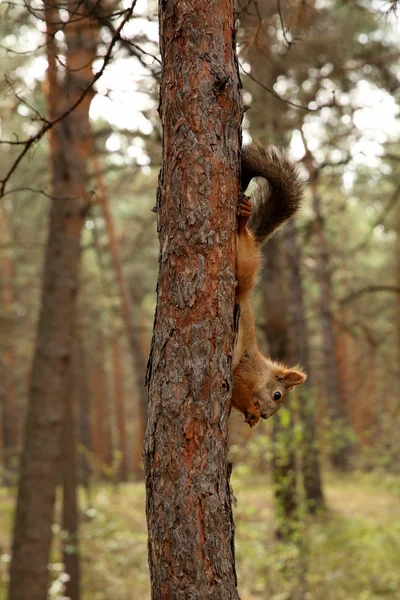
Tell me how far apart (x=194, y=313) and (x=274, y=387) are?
1.74 m

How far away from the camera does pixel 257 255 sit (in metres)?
3.05

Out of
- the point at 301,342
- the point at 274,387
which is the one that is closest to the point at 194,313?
the point at 274,387

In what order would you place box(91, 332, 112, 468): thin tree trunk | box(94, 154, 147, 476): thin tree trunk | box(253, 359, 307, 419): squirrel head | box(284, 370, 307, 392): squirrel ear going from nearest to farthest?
box(253, 359, 307, 419): squirrel head, box(284, 370, 307, 392): squirrel ear, box(94, 154, 147, 476): thin tree trunk, box(91, 332, 112, 468): thin tree trunk

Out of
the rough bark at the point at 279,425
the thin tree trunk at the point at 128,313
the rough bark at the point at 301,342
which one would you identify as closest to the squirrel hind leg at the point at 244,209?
the rough bark at the point at 279,425

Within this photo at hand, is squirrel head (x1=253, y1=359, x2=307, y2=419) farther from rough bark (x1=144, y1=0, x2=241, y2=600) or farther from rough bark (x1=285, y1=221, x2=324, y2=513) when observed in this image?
rough bark (x1=285, y1=221, x2=324, y2=513)

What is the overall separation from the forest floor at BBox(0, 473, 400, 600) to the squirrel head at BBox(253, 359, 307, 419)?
11.7ft

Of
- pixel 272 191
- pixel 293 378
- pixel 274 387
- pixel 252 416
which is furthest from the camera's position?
pixel 293 378

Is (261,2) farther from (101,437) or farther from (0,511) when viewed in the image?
(101,437)

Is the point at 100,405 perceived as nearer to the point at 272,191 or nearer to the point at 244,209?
the point at 272,191

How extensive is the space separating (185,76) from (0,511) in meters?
15.6

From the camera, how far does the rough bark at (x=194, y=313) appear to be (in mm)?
2279

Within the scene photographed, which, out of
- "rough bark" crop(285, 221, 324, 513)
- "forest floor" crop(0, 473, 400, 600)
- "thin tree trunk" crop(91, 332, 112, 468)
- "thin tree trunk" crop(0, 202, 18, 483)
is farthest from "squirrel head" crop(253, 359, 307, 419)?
"thin tree trunk" crop(91, 332, 112, 468)

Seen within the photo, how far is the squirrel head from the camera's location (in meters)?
3.87

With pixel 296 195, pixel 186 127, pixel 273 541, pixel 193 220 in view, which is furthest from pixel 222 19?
pixel 273 541
